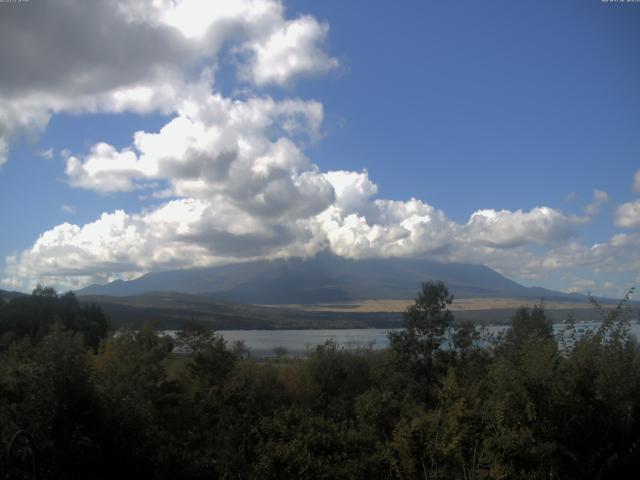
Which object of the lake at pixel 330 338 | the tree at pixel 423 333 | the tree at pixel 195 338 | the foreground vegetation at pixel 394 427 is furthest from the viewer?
the tree at pixel 423 333

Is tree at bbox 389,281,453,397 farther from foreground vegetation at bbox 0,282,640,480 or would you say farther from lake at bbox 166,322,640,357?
foreground vegetation at bbox 0,282,640,480

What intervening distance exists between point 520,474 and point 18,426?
876cm

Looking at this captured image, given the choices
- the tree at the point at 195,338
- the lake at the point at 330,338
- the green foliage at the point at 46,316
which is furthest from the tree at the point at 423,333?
the green foliage at the point at 46,316

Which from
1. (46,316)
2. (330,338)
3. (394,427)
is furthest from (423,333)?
(46,316)

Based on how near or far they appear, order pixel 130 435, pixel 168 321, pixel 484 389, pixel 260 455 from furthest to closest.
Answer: pixel 168 321, pixel 484 389, pixel 130 435, pixel 260 455

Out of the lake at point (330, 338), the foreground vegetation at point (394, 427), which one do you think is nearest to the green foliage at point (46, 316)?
the lake at point (330, 338)

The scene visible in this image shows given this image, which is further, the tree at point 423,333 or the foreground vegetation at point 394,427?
the tree at point 423,333

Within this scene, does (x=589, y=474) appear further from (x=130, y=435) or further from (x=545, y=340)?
(x=130, y=435)

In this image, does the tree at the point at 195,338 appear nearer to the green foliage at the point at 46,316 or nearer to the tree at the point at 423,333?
the tree at the point at 423,333

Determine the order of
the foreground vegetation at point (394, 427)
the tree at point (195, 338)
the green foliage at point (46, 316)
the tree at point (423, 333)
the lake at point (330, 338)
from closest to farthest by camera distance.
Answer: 1. the foreground vegetation at point (394, 427)
2. the lake at point (330, 338)
3. the tree at point (195, 338)
4. the tree at point (423, 333)
5. the green foliage at point (46, 316)

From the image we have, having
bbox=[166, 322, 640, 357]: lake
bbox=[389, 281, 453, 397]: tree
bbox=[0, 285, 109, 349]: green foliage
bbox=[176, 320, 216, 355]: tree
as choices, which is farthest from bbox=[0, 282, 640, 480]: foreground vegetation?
bbox=[0, 285, 109, 349]: green foliage

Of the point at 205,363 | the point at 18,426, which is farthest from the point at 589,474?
the point at 205,363

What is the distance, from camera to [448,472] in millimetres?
10305

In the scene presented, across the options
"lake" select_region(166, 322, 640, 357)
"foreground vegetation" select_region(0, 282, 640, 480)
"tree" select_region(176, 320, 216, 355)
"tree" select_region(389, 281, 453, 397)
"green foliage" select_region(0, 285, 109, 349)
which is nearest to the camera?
"foreground vegetation" select_region(0, 282, 640, 480)
